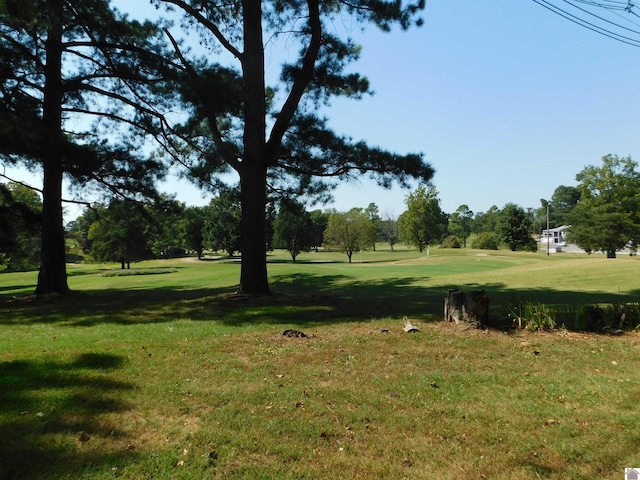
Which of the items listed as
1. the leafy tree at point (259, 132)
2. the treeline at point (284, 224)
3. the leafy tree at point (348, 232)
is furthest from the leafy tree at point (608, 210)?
the leafy tree at point (259, 132)

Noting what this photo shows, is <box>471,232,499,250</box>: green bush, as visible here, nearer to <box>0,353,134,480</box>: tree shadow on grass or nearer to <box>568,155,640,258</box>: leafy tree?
<box>568,155,640,258</box>: leafy tree

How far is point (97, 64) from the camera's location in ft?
44.9

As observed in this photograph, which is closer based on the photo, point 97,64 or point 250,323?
point 250,323

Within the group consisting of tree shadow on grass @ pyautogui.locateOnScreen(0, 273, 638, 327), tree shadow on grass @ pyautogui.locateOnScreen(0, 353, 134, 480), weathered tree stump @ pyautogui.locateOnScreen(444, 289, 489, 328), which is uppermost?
weathered tree stump @ pyautogui.locateOnScreen(444, 289, 489, 328)

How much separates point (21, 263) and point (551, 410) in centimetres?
6330

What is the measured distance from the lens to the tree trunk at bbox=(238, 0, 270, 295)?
38.3 feet

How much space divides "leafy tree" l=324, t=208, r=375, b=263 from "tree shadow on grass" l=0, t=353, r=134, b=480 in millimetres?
52253

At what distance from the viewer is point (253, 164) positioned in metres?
11.7

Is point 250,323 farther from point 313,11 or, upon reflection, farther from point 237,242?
point 237,242

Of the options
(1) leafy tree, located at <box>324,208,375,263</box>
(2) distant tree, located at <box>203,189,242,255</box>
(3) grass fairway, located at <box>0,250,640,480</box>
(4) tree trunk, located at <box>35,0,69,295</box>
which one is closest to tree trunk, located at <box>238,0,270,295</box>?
(3) grass fairway, located at <box>0,250,640,480</box>

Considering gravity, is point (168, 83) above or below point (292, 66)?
below

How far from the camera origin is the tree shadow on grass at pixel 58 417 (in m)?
2.97

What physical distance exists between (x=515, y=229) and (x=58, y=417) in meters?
67.0

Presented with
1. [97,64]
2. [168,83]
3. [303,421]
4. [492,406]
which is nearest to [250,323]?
[303,421]
